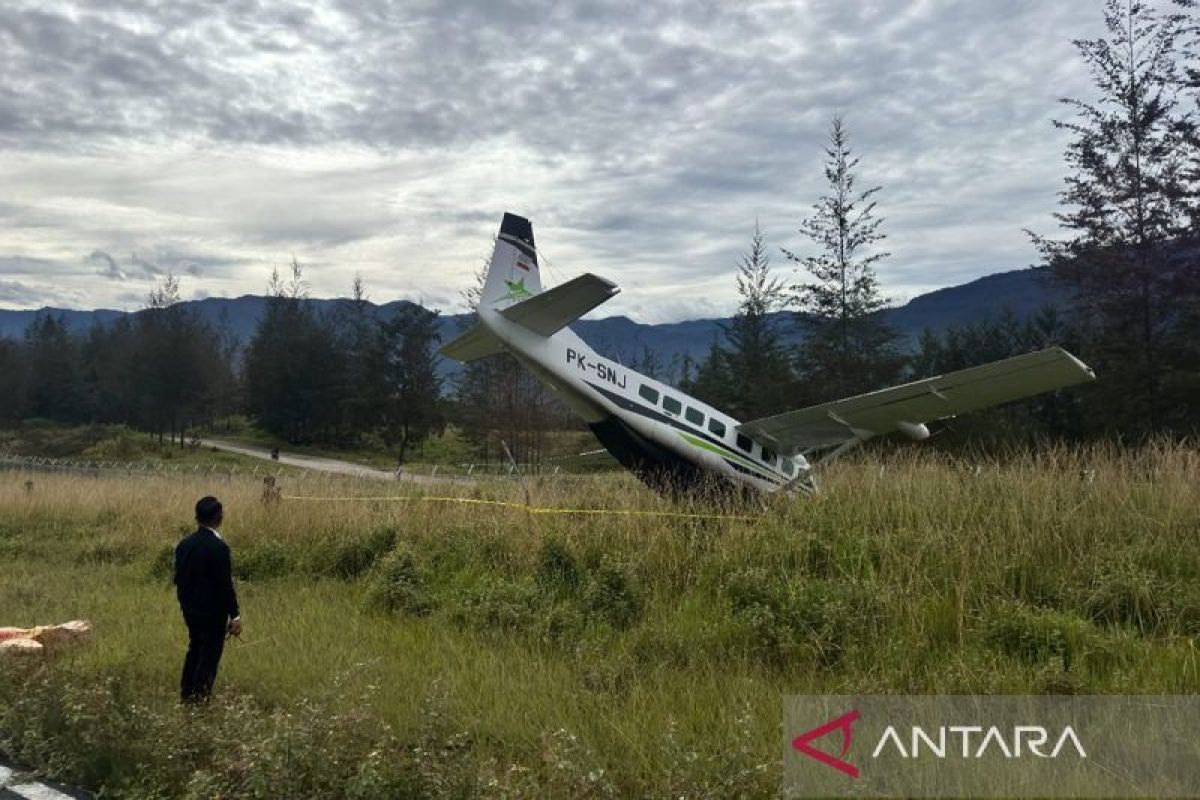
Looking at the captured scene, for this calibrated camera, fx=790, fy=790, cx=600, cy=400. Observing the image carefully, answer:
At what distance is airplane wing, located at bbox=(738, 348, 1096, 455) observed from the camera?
10805mm

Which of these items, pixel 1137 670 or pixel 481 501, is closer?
pixel 1137 670

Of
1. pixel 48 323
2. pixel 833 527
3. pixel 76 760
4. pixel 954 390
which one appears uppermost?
pixel 48 323

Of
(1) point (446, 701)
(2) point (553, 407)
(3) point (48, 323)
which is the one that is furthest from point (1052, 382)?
(3) point (48, 323)

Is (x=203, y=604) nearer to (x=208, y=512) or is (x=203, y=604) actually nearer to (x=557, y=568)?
(x=208, y=512)

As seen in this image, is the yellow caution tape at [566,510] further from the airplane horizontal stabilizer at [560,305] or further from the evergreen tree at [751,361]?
the evergreen tree at [751,361]

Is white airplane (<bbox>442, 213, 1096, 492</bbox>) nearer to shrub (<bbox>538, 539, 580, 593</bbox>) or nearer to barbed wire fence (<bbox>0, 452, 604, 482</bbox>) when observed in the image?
barbed wire fence (<bbox>0, 452, 604, 482</bbox>)

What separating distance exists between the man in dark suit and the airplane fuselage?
7.72 metres

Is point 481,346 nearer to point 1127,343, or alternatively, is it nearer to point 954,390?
point 954,390

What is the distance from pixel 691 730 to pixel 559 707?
0.88m

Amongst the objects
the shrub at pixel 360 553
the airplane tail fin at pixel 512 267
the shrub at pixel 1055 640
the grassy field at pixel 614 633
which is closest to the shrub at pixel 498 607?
the grassy field at pixel 614 633

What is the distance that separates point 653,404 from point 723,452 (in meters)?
1.53

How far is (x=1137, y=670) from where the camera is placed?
5.10 metres

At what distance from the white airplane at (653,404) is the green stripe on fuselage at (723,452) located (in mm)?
18

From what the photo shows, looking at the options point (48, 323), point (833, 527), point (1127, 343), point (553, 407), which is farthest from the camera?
point (48, 323)
